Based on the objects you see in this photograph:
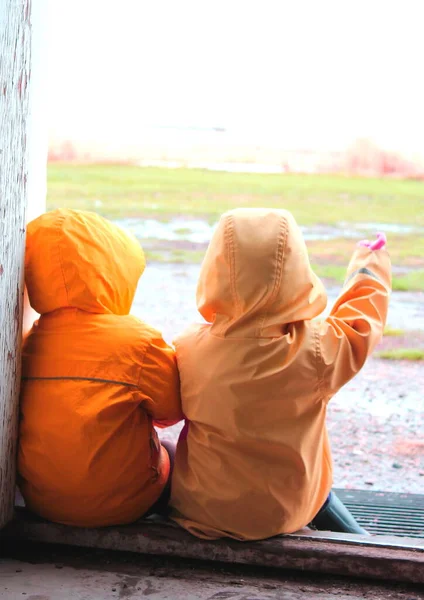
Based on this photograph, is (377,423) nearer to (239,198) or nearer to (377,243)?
(377,243)

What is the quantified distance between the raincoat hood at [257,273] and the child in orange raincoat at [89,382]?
8.6 inches

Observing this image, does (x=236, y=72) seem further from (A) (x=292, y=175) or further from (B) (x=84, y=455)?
(B) (x=84, y=455)

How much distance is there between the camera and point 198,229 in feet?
29.2

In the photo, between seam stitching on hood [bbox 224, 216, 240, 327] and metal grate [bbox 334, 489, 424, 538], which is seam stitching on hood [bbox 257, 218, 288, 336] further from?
metal grate [bbox 334, 489, 424, 538]

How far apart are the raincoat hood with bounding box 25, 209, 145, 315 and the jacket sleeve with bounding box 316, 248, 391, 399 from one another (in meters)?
0.52

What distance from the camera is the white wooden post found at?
6.06ft

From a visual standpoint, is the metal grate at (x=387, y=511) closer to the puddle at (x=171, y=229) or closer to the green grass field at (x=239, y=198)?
the green grass field at (x=239, y=198)

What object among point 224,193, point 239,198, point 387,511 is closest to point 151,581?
point 387,511

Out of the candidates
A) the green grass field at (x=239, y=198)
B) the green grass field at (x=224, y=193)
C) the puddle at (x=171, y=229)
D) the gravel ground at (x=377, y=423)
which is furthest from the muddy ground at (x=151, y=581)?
the green grass field at (x=224, y=193)

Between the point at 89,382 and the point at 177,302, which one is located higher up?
the point at 89,382

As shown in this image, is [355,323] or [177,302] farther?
[177,302]

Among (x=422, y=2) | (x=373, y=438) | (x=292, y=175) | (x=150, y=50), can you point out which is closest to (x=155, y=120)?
(x=150, y=50)

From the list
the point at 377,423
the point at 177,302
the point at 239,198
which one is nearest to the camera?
the point at 377,423

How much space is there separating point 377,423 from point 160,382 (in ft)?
7.52
